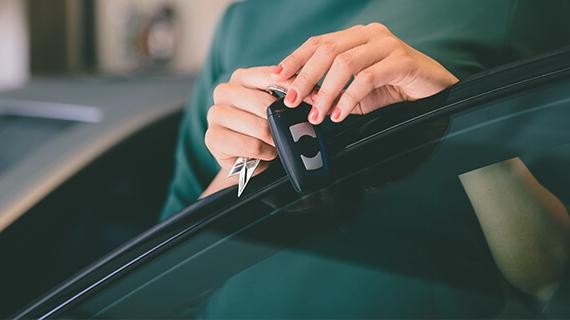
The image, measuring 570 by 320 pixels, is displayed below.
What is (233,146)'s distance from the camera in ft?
1.90

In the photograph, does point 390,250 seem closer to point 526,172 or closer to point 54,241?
point 526,172

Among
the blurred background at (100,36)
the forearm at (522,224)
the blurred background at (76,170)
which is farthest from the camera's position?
the blurred background at (100,36)

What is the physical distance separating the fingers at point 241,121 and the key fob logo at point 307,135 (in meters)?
0.05

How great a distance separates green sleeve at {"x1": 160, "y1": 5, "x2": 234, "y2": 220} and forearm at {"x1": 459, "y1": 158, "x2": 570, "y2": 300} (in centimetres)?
49

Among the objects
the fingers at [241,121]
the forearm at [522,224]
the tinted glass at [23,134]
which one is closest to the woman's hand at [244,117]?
the fingers at [241,121]

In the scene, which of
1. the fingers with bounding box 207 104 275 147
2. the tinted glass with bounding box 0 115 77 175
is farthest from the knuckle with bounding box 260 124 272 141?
the tinted glass with bounding box 0 115 77 175

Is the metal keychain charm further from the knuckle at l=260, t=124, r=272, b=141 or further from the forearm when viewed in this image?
the forearm

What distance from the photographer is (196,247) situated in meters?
0.55

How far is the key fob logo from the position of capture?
49cm

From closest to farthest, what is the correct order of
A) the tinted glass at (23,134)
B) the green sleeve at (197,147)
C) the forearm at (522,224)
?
the forearm at (522,224), the green sleeve at (197,147), the tinted glass at (23,134)

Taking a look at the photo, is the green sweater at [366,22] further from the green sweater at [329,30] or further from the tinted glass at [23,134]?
the tinted glass at [23,134]

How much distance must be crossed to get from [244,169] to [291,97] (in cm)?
9

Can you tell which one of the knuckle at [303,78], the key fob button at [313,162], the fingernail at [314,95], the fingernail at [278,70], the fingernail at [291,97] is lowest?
the key fob button at [313,162]

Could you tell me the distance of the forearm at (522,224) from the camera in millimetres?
462
